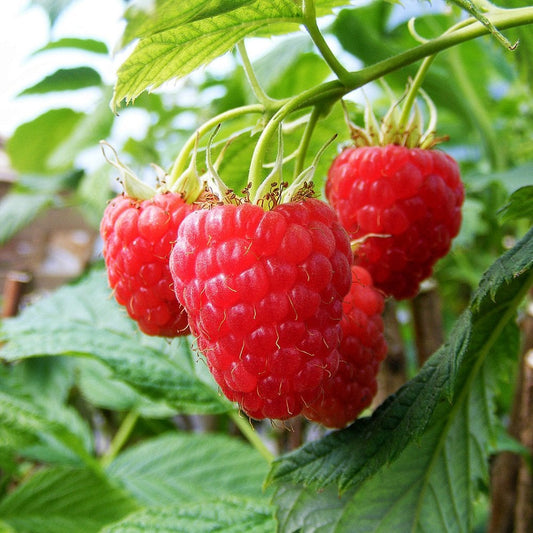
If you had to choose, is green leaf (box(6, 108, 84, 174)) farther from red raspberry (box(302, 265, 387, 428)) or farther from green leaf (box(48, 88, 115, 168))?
red raspberry (box(302, 265, 387, 428))

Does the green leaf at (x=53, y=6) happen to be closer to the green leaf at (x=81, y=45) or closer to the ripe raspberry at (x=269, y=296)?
the ripe raspberry at (x=269, y=296)

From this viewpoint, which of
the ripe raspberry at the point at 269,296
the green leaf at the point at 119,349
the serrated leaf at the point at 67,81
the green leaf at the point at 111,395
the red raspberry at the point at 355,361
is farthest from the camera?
the serrated leaf at the point at 67,81

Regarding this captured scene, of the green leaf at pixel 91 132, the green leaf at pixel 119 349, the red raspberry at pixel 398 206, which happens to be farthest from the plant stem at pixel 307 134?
the green leaf at pixel 91 132

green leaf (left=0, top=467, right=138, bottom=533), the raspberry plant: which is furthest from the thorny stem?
green leaf (left=0, top=467, right=138, bottom=533)

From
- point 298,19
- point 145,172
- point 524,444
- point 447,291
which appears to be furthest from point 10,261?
point 298,19

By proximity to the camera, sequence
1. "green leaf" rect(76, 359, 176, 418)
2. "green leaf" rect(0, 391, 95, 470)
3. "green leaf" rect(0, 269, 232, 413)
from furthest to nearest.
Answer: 1. "green leaf" rect(76, 359, 176, 418)
2. "green leaf" rect(0, 391, 95, 470)
3. "green leaf" rect(0, 269, 232, 413)
